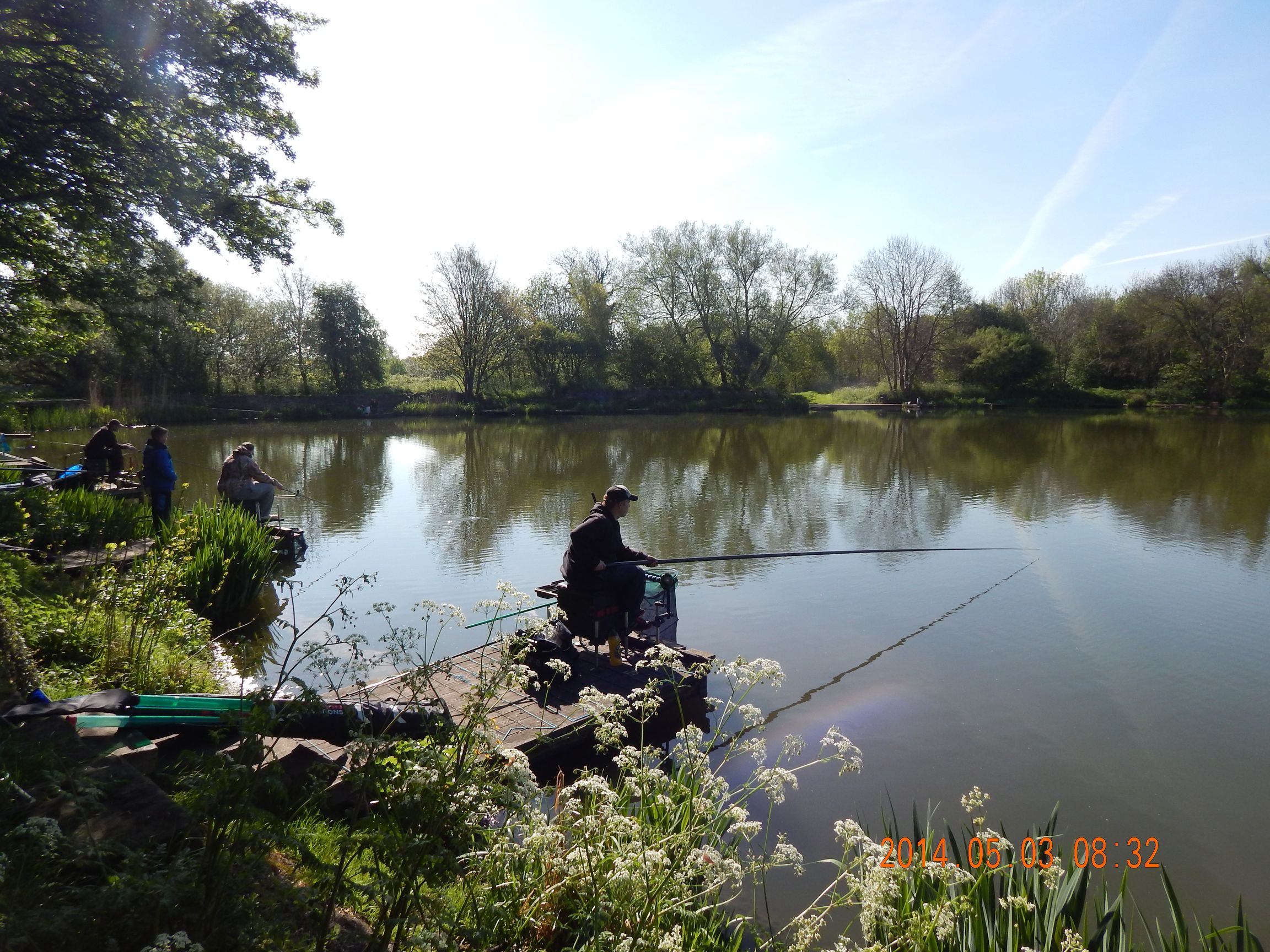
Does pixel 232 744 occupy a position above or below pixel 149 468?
below

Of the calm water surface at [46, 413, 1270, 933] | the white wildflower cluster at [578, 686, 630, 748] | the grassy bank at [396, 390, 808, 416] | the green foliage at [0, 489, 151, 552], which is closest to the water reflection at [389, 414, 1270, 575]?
the calm water surface at [46, 413, 1270, 933]

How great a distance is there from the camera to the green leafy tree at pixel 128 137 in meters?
6.23

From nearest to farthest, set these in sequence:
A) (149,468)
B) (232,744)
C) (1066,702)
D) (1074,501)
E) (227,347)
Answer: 1. (232,744)
2. (1066,702)
3. (149,468)
4. (1074,501)
5. (227,347)

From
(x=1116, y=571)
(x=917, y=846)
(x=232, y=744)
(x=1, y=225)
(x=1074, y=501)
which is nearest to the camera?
(x=917, y=846)

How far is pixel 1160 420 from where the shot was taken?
3628 centimetres

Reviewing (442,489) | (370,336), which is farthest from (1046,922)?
(370,336)

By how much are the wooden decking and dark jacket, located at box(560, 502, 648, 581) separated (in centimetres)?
76

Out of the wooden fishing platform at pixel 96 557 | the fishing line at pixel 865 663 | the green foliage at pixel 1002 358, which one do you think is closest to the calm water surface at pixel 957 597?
the fishing line at pixel 865 663

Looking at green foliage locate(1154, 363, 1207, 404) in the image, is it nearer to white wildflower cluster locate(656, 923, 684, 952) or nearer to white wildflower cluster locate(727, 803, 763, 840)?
white wildflower cluster locate(727, 803, 763, 840)

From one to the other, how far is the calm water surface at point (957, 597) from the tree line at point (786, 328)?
2396cm

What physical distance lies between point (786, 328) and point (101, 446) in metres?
41.3

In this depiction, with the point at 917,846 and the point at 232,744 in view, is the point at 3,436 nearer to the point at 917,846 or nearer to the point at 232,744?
the point at 232,744

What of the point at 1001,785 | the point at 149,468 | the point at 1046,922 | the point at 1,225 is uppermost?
the point at 1,225

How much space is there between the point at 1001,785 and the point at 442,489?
1432 centimetres
